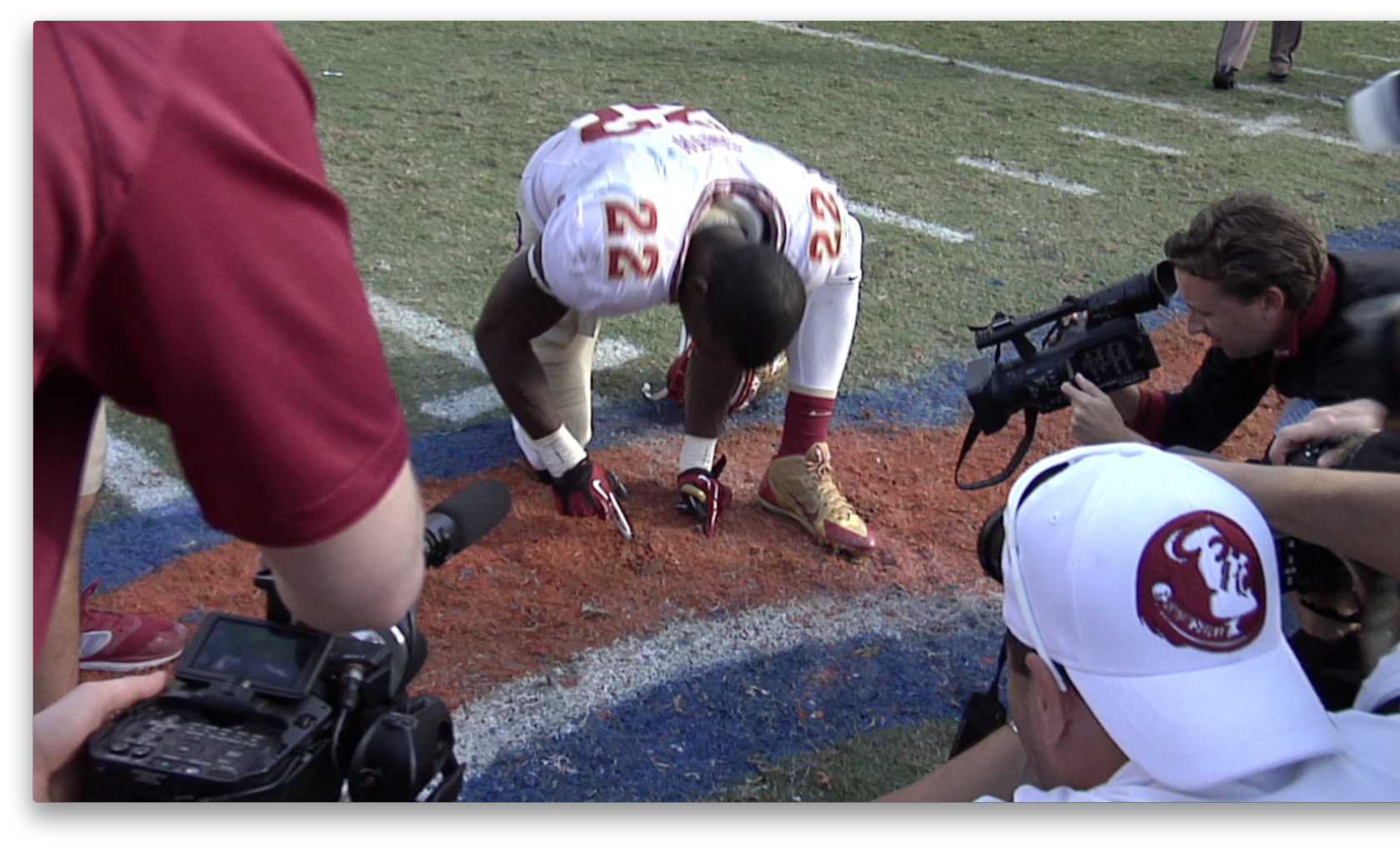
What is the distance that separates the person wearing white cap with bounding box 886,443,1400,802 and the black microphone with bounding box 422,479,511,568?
2.46 ft

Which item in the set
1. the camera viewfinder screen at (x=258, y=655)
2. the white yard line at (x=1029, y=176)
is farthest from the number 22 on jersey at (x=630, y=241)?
the white yard line at (x=1029, y=176)

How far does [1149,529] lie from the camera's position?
4.56ft

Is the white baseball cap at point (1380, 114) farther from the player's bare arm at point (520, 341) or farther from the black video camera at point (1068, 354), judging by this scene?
the player's bare arm at point (520, 341)

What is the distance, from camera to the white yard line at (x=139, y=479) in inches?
126

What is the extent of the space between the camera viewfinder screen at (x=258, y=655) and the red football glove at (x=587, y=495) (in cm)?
189

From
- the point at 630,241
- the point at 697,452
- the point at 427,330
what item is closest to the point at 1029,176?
the point at 427,330

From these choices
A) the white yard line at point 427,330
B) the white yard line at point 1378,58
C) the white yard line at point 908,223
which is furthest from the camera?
the white yard line at point 1378,58

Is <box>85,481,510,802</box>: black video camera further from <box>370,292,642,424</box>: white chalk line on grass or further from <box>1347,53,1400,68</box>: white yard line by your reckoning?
<box>1347,53,1400,68</box>: white yard line

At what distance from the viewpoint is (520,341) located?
319 centimetres

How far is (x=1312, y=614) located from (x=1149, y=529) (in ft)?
4.63

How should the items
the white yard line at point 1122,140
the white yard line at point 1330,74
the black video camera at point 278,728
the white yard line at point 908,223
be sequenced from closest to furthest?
the black video camera at point 278,728, the white yard line at point 908,223, the white yard line at point 1122,140, the white yard line at point 1330,74

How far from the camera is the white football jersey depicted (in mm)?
2795

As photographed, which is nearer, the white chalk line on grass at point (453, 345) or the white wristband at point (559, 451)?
the white wristband at point (559, 451)

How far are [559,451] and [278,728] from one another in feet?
6.59
